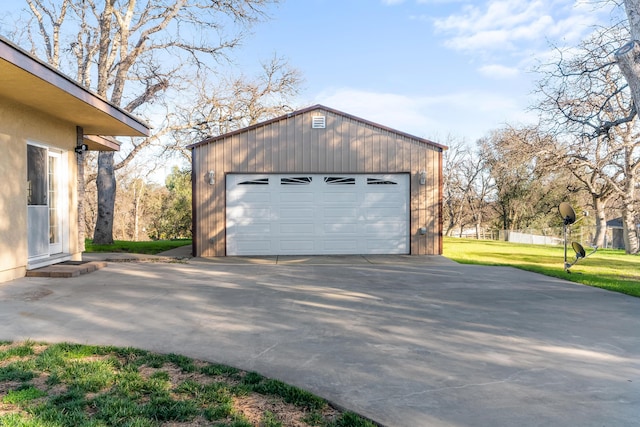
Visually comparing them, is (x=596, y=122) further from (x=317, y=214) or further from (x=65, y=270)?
(x=65, y=270)

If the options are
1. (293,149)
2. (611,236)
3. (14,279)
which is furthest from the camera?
(611,236)

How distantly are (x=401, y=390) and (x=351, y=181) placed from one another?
8.84m

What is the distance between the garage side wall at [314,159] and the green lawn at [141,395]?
7.77 metres

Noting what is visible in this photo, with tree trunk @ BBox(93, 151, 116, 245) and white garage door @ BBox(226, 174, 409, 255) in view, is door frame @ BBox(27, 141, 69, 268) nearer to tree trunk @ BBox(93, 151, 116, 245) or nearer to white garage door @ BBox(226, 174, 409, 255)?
white garage door @ BBox(226, 174, 409, 255)

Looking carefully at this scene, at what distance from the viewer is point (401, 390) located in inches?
108

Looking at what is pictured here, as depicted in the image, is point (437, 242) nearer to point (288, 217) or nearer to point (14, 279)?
point (288, 217)

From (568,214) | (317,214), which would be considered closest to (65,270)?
(317,214)

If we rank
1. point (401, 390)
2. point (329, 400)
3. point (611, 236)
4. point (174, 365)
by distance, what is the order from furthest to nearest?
point (611, 236) → point (174, 365) → point (401, 390) → point (329, 400)

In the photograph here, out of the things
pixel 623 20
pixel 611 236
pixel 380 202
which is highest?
pixel 623 20

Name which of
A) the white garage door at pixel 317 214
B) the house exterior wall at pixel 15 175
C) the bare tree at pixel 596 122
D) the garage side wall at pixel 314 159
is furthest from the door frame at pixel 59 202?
the bare tree at pixel 596 122

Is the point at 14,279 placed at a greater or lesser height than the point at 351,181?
lesser

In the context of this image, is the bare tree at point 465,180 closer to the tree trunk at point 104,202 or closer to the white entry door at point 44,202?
the tree trunk at point 104,202

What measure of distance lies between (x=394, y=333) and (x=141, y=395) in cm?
246

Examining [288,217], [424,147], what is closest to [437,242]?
[424,147]
